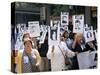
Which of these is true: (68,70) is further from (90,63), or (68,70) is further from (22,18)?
(22,18)

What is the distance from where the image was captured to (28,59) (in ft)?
4.65

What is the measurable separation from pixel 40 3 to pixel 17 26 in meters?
0.23

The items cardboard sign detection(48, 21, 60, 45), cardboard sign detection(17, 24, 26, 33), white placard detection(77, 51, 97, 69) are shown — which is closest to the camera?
cardboard sign detection(17, 24, 26, 33)

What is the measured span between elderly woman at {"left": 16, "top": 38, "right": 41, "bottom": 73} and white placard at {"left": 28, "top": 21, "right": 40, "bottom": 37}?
0.05 meters

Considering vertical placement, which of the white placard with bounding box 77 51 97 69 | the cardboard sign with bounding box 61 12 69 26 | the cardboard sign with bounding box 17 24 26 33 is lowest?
the white placard with bounding box 77 51 97 69

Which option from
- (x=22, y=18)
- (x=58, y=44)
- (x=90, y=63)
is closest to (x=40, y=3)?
(x=22, y=18)

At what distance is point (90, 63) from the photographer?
1.61 meters

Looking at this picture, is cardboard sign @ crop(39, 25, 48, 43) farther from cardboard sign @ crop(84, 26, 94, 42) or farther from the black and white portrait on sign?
cardboard sign @ crop(84, 26, 94, 42)

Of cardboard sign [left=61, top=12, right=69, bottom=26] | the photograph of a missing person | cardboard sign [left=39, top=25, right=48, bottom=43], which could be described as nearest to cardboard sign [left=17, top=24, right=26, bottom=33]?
the photograph of a missing person

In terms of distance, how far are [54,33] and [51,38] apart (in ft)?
0.14

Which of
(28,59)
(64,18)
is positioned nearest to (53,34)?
(64,18)

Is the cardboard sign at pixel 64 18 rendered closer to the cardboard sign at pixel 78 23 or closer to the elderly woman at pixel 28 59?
the cardboard sign at pixel 78 23

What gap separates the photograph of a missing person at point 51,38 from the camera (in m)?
1.38

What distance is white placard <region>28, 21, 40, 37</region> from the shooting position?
1416mm
